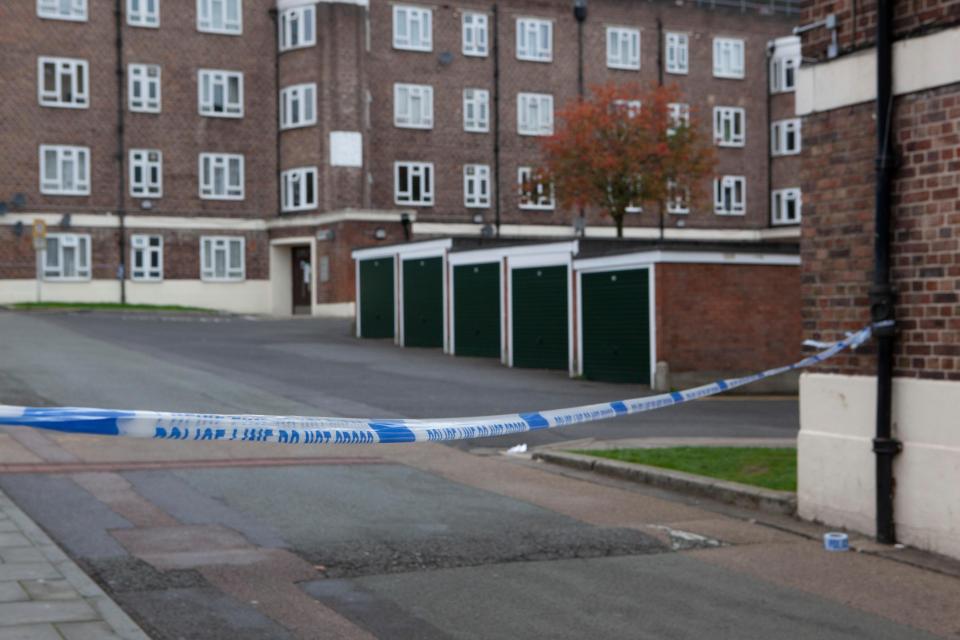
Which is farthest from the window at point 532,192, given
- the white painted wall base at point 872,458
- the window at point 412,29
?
the white painted wall base at point 872,458

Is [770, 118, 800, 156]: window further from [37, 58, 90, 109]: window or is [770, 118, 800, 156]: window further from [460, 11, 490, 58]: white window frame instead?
[37, 58, 90, 109]: window

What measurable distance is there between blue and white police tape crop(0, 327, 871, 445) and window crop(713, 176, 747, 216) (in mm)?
46417

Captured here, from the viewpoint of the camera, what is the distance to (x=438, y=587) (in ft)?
24.3

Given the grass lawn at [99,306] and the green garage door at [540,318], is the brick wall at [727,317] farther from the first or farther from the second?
the grass lawn at [99,306]

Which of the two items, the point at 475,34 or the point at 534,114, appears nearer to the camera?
the point at 475,34

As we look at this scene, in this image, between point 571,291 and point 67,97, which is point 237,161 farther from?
point 571,291

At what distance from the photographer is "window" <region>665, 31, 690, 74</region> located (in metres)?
53.8

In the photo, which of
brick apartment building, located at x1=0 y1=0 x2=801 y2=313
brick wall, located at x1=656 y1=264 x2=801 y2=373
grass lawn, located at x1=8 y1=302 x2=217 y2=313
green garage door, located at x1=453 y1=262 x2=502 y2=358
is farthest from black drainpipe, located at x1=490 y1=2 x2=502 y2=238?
brick wall, located at x1=656 y1=264 x2=801 y2=373

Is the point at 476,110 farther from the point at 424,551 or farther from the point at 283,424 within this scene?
the point at 283,424

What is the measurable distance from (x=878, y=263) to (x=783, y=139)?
4871cm

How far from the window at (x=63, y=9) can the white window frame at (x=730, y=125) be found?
25956 mm

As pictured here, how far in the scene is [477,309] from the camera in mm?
30422

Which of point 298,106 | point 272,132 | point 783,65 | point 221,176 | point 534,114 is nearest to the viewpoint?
point 298,106

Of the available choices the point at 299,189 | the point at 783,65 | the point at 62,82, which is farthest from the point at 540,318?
the point at 783,65
